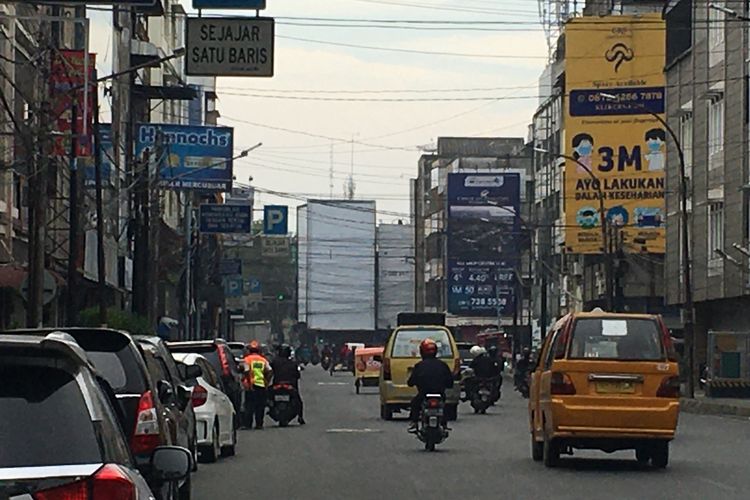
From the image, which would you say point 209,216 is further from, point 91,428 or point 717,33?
point 91,428

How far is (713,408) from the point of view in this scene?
4541 cm

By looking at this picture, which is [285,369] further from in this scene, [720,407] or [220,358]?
[720,407]

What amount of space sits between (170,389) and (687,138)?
50824mm

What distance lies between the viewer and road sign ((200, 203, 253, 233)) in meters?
75.9

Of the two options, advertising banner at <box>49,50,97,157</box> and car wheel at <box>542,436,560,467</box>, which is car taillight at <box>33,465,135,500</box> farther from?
advertising banner at <box>49,50,97,157</box>

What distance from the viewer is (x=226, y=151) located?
66.9 m

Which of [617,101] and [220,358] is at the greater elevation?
[617,101]

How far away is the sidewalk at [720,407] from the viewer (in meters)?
43.1

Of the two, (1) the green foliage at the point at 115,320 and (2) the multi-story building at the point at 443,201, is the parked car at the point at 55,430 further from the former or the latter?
(2) the multi-story building at the point at 443,201

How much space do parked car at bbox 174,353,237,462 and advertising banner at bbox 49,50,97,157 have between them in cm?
1168

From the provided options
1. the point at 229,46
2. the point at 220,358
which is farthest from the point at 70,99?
the point at 229,46

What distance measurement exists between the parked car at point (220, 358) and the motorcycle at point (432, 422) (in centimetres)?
430

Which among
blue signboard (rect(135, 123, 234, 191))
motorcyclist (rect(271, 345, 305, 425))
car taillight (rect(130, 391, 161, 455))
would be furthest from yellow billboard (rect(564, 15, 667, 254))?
car taillight (rect(130, 391, 161, 455))

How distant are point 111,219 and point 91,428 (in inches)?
1962
